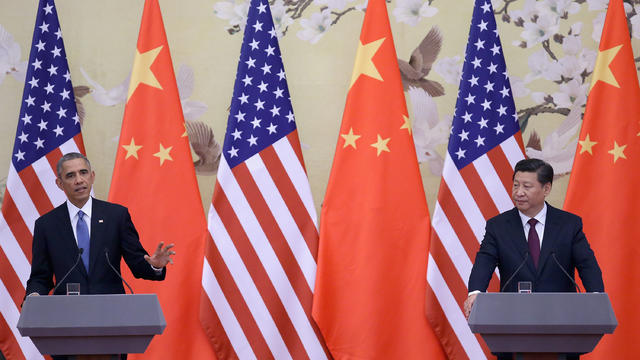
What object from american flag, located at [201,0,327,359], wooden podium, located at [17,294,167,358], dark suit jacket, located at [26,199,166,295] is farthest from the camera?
american flag, located at [201,0,327,359]

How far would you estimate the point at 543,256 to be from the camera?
3410mm

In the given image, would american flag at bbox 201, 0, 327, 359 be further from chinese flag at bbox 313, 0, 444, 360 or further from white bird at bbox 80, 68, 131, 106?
white bird at bbox 80, 68, 131, 106

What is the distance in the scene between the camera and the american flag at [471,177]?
4.45 metres

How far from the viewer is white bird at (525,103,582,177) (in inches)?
194

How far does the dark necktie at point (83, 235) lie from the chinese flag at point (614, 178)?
2623mm

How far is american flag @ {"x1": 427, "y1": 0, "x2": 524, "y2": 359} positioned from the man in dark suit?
3.13 feet

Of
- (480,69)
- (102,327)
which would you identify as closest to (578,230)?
(480,69)

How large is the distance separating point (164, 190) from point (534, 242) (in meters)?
2.11

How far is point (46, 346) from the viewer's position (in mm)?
2783

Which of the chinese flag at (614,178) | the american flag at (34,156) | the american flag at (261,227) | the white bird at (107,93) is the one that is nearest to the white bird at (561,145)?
the chinese flag at (614,178)

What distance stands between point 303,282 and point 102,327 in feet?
6.27

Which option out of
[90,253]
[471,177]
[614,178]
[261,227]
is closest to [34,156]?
[261,227]

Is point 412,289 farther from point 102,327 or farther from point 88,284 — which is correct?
point 102,327

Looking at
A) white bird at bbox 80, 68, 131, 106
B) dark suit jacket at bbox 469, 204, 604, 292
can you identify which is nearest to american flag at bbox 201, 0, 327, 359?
white bird at bbox 80, 68, 131, 106
